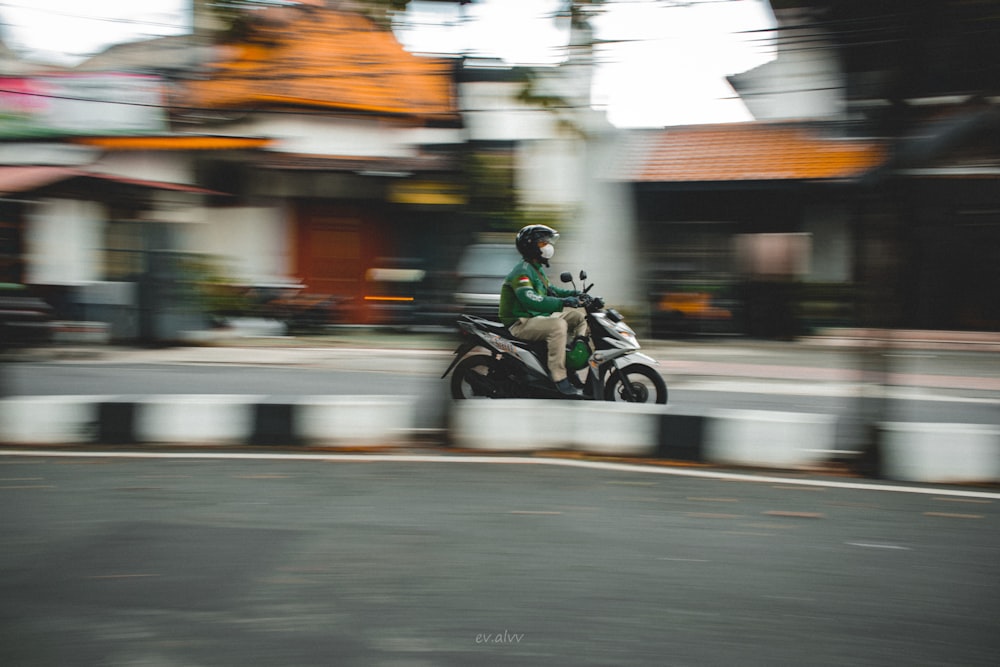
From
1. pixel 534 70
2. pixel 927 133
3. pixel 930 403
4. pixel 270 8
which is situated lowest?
pixel 930 403

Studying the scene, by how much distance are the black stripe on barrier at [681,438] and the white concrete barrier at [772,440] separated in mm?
64

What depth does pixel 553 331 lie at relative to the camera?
292 inches

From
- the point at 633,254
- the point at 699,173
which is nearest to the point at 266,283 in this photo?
the point at 633,254

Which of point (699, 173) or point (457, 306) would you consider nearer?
point (457, 306)

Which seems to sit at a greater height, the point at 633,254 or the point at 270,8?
the point at 270,8

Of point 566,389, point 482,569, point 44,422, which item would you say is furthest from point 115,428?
point 482,569

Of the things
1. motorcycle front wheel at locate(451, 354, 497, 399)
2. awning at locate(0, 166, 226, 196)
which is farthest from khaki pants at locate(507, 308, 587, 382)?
awning at locate(0, 166, 226, 196)

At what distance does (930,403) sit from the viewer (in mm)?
9938

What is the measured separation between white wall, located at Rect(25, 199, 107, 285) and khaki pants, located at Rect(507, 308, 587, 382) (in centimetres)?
1094

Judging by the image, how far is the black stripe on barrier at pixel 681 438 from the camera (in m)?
6.12

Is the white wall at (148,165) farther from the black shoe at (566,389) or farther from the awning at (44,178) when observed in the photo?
the black shoe at (566,389)

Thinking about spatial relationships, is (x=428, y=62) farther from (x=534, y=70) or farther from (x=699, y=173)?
Answer: (x=699, y=173)

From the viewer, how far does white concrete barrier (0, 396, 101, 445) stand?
6.38 meters

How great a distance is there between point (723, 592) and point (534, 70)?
3744 millimetres
